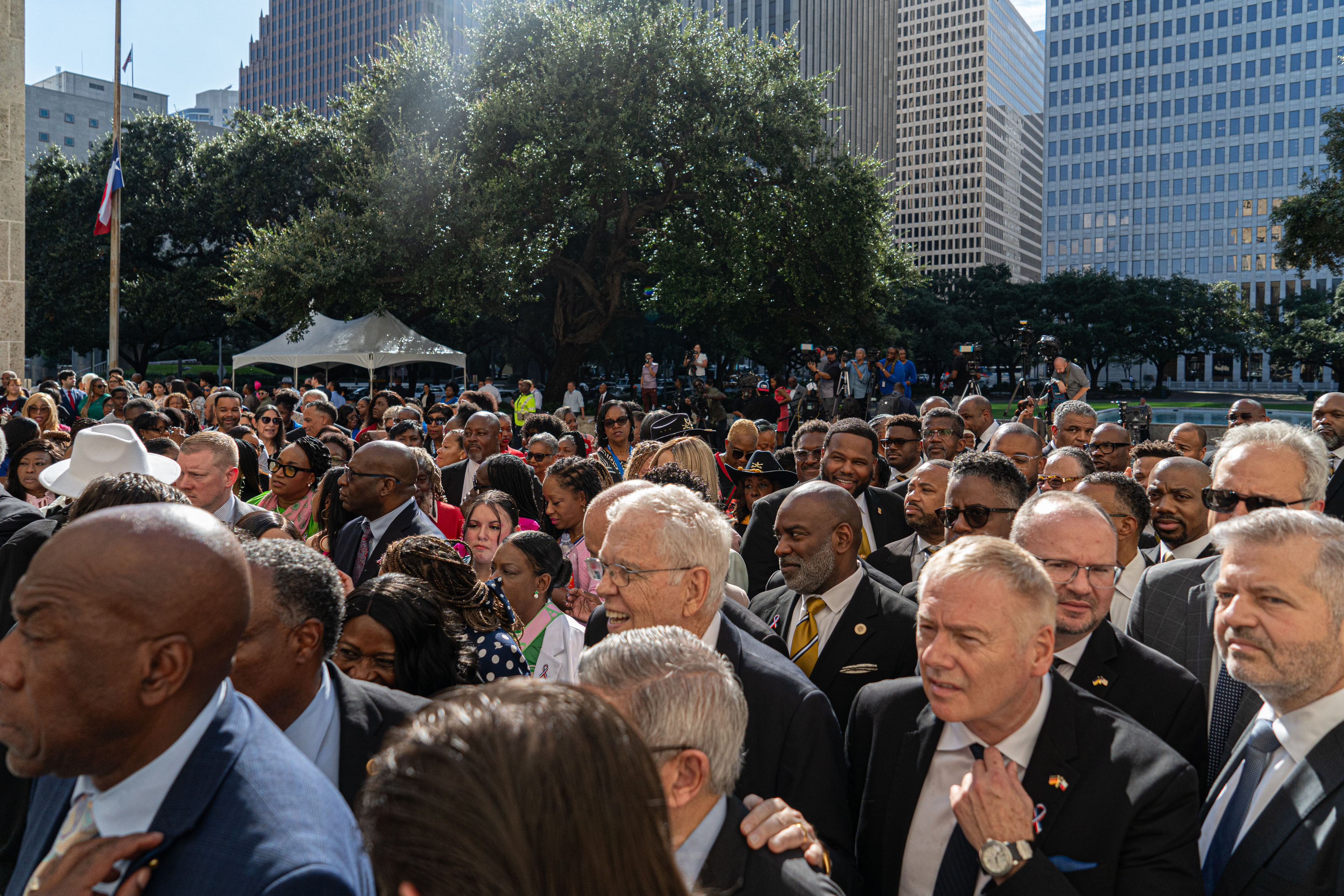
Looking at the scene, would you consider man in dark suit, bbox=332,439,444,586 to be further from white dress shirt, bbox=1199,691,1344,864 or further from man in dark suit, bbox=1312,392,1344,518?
man in dark suit, bbox=1312,392,1344,518

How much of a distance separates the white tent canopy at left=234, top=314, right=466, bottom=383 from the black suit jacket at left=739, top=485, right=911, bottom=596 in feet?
64.4

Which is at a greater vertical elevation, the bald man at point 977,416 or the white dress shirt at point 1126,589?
the bald man at point 977,416

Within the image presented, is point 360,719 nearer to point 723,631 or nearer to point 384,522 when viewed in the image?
point 723,631

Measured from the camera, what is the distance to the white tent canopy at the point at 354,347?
2439 cm

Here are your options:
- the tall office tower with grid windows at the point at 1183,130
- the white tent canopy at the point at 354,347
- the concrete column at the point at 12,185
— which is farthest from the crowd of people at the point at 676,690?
the tall office tower with grid windows at the point at 1183,130

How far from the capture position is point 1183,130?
373 ft

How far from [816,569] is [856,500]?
199 cm

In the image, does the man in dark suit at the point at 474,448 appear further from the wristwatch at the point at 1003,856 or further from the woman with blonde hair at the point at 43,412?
the wristwatch at the point at 1003,856

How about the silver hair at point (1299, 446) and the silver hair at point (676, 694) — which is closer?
the silver hair at point (676, 694)

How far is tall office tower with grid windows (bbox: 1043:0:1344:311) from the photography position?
Answer: 10656cm

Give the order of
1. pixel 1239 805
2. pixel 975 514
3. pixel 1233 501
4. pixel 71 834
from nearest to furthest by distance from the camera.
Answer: pixel 71 834
pixel 1239 805
pixel 1233 501
pixel 975 514

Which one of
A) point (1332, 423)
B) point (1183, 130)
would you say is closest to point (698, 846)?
point (1332, 423)

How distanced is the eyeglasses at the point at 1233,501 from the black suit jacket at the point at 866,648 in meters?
1.45

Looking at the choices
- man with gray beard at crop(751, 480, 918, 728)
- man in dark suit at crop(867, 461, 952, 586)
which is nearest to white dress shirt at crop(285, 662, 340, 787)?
man with gray beard at crop(751, 480, 918, 728)
